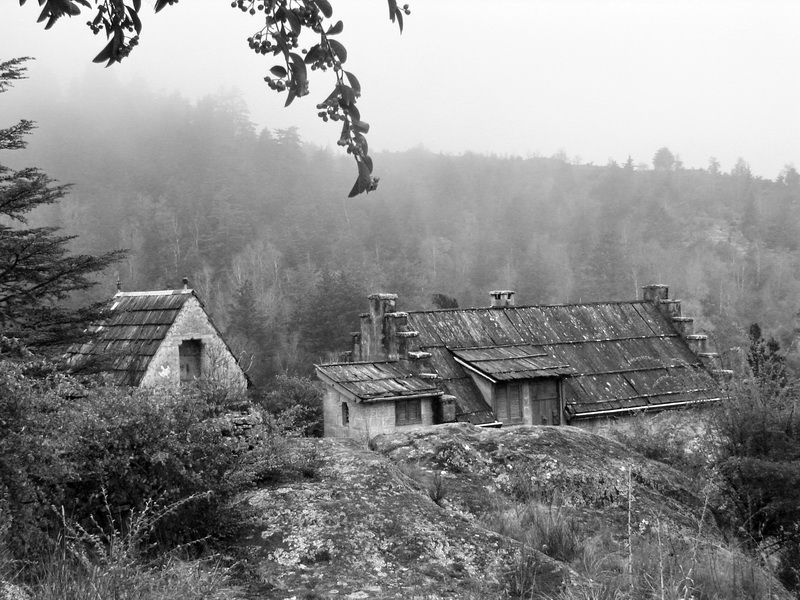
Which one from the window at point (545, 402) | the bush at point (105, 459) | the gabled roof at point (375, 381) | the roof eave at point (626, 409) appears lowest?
the roof eave at point (626, 409)

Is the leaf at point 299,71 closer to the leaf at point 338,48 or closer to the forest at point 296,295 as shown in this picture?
the leaf at point 338,48

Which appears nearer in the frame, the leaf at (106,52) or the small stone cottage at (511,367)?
the leaf at (106,52)

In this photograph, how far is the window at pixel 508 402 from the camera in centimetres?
2502

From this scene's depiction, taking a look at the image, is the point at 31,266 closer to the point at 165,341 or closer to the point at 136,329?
the point at 165,341

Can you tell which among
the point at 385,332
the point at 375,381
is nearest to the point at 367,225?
the point at 385,332

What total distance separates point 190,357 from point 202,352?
1.23 feet

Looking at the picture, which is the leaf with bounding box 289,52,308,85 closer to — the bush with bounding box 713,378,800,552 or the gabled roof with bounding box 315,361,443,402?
the bush with bounding box 713,378,800,552

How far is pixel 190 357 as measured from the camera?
2311 cm

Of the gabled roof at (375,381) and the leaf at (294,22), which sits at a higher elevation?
the leaf at (294,22)

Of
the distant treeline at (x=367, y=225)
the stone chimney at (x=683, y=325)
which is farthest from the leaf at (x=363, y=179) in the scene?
the distant treeline at (x=367, y=225)

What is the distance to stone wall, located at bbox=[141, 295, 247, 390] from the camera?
21969 mm

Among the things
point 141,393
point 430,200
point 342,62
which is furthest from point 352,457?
point 430,200

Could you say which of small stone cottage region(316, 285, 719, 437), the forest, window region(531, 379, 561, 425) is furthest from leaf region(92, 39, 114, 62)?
window region(531, 379, 561, 425)

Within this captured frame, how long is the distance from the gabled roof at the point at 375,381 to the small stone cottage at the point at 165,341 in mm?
2917
